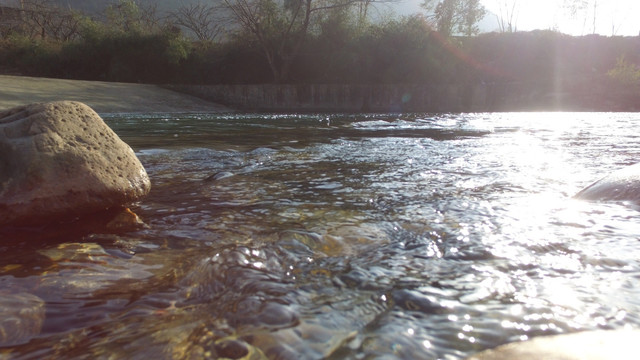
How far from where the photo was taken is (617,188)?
2.53m

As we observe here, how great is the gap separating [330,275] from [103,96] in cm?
1673

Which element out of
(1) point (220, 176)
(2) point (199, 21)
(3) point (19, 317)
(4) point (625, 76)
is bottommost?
(3) point (19, 317)

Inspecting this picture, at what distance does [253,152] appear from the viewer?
16.6 ft

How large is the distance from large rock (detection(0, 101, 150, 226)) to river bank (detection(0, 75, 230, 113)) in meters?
11.4

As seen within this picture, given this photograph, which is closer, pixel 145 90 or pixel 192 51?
pixel 145 90

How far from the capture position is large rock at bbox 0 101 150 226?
2098 mm

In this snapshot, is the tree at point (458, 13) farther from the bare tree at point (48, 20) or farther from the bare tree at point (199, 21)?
the bare tree at point (48, 20)

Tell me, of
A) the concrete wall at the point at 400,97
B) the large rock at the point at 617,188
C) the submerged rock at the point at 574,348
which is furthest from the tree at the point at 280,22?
the submerged rock at the point at 574,348

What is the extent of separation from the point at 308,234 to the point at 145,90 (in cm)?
1850

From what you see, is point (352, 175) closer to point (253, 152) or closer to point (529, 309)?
point (253, 152)

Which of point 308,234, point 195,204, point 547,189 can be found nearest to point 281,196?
point 195,204

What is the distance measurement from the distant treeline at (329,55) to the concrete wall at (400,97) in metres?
2.43

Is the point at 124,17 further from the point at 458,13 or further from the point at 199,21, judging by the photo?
the point at 458,13

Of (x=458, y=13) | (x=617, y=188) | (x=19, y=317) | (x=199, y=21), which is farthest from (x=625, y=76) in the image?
(x=199, y=21)
